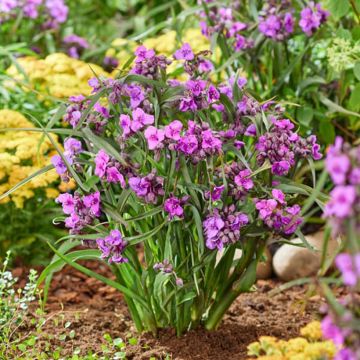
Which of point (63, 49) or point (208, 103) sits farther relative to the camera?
point (63, 49)

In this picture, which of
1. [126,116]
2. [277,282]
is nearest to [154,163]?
[126,116]

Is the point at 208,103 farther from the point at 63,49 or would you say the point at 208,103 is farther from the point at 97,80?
the point at 63,49

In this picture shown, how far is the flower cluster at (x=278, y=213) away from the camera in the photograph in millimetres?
2232

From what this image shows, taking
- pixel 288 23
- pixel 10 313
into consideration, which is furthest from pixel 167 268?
pixel 288 23

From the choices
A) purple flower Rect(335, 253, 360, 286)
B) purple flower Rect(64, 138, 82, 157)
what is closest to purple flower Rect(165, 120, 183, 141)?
purple flower Rect(64, 138, 82, 157)

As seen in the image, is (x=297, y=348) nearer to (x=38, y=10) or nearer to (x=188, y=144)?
(x=188, y=144)

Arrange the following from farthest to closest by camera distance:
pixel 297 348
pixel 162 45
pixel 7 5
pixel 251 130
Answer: pixel 7 5
pixel 162 45
pixel 251 130
pixel 297 348

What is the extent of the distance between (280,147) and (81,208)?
1.86 feet

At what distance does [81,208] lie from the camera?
2.27m

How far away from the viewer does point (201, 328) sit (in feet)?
8.45

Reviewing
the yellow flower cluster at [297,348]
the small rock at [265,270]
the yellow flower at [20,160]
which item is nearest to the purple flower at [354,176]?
the yellow flower cluster at [297,348]

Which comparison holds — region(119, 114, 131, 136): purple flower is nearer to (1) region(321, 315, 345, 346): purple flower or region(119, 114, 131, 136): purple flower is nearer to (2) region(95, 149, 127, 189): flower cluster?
(2) region(95, 149, 127, 189): flower cluster

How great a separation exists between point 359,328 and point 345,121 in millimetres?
2183

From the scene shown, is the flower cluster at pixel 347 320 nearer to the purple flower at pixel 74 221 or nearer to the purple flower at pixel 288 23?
the purple flower at pixel 74 221
